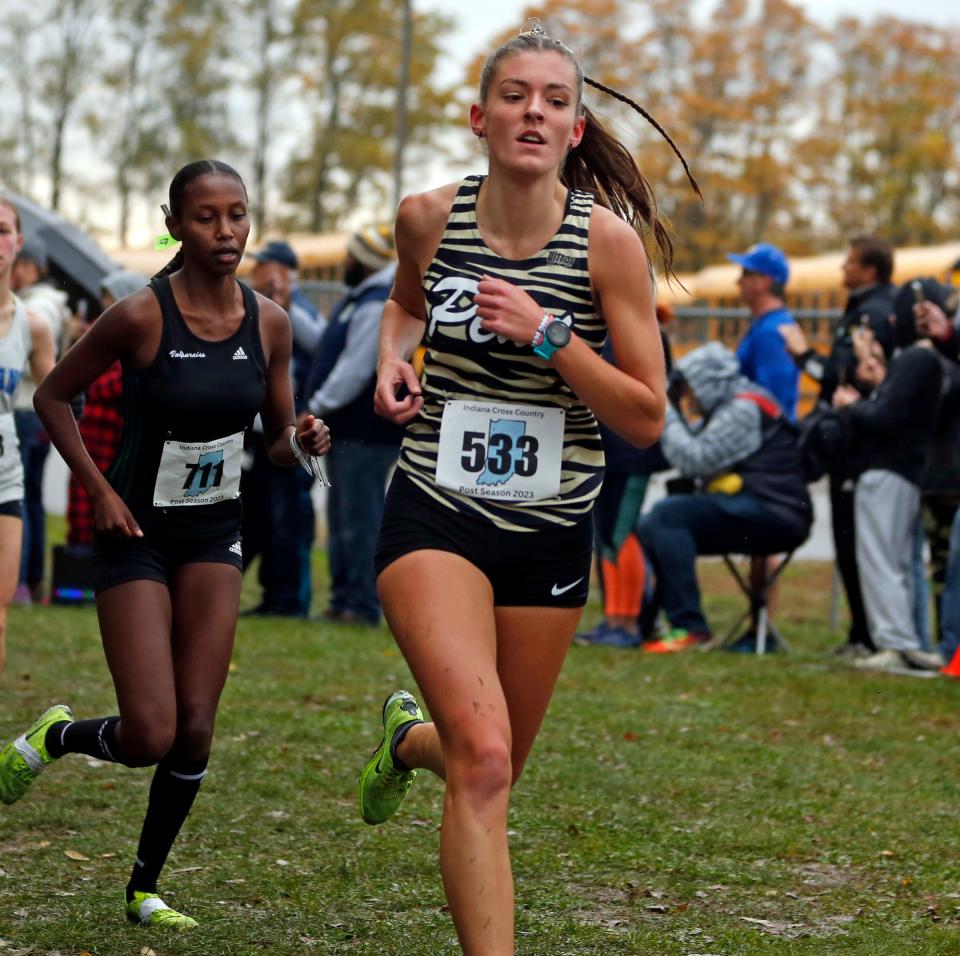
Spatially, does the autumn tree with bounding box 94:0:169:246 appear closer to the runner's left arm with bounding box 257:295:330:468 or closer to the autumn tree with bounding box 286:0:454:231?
the autumn tree with bounding box 286:0:454:231

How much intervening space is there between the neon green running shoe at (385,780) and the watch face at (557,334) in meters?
1.42

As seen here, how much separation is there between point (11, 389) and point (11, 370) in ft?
0.30

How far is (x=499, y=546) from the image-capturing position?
13.5 ft

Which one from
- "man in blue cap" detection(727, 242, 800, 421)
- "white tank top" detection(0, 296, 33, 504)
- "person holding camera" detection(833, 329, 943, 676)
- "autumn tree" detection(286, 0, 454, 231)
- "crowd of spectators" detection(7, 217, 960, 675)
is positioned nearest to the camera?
"white tank top" detection(0, 296, 33, 504)

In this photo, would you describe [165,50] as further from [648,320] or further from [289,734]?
[648,320]

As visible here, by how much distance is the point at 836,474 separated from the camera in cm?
1035

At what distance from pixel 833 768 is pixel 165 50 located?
38.4 meters

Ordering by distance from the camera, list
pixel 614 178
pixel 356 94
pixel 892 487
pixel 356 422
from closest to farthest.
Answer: pixel 614 178 < pixel 892 487 < pixel 356 422 < pixel 356 94

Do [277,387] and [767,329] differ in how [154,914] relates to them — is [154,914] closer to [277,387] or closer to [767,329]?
[277,387]

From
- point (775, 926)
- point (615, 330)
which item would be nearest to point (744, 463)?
point (775, 926)

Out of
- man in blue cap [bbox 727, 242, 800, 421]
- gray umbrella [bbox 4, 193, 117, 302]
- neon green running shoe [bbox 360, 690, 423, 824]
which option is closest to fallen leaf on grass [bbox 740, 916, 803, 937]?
neon green running shoe [bbox 360, 690, 423, 824]

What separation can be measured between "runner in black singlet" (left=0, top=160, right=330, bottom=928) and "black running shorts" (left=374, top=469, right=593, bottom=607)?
673mm

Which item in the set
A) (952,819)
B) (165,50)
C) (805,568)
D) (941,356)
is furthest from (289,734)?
(165,50)

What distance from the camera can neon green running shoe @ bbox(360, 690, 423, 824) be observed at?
4.89 metres
